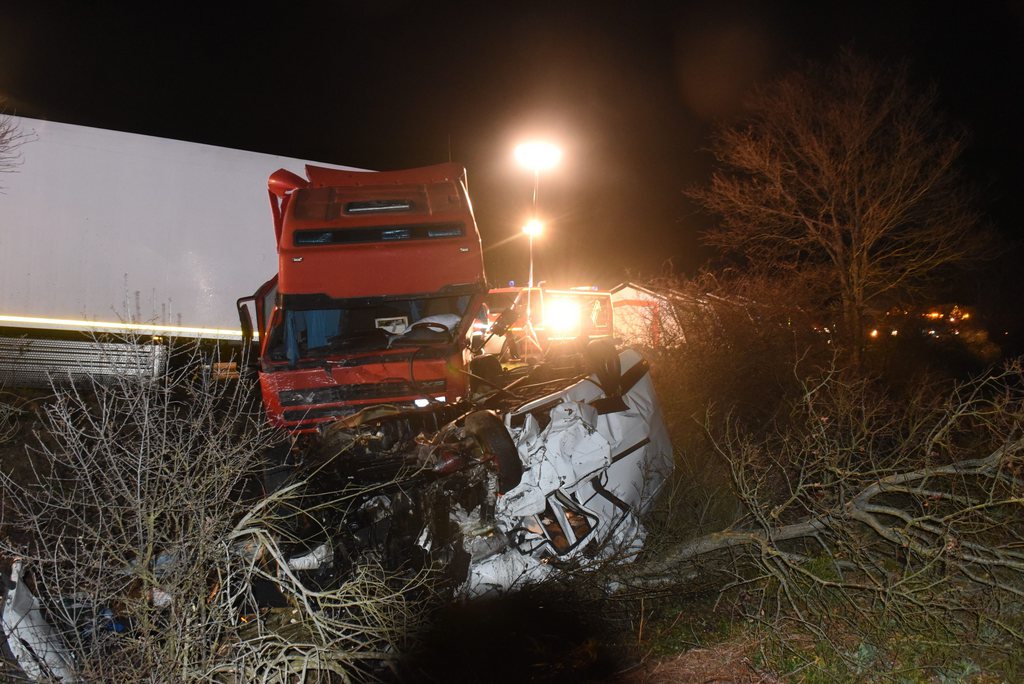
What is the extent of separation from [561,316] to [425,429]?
869cm

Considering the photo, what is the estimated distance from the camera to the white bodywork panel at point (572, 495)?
193 inches

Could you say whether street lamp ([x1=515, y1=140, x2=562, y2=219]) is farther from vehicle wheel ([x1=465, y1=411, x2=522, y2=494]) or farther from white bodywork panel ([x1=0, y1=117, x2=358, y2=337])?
vehicle wheel ([x1=465, y1=411, x2=522, y2=494])

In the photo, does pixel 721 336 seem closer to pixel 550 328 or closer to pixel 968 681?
pixel 550 328

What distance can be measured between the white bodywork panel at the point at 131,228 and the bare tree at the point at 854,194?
8677 millimetres

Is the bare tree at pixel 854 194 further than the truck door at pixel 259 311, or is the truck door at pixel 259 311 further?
the bare tree at pixel 854 194

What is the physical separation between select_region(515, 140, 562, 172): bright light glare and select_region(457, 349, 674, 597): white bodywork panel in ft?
25.0

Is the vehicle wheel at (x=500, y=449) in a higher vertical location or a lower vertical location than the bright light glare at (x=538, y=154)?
lower

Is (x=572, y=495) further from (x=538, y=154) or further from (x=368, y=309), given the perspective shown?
(x=538, y=154)

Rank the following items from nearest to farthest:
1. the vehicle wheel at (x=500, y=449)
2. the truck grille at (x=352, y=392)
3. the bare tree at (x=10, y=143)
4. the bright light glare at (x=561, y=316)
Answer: the vehicle wheel at (x=500, y=449), the truck grille at (x=352, y=392), the bare tree at (x=10, y=143), the bright light glare at (x=561, y=316)

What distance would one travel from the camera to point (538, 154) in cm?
1262

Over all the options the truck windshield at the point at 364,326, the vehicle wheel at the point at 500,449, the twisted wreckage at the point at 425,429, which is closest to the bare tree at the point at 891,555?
the twisted wreckage at the point at 425,429

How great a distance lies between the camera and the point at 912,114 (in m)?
12.4

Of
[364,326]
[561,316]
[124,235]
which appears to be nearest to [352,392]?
[364,326]

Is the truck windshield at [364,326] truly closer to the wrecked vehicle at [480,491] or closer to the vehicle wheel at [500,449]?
the wrecked vehicle at [480,491]
